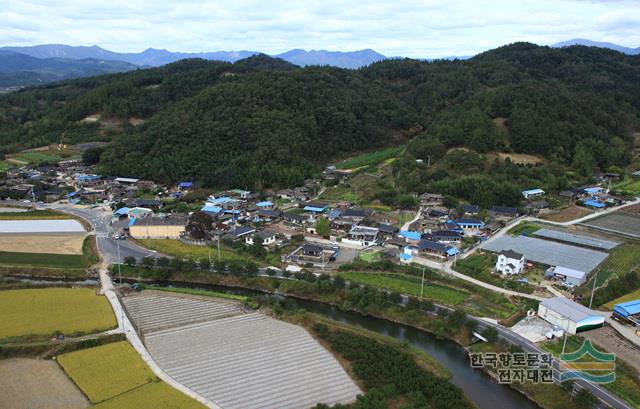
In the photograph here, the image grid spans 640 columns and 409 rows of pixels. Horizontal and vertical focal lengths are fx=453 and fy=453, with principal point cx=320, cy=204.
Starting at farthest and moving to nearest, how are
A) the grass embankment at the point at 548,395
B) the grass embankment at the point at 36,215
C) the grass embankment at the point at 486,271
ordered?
the grass embankment at the point at 36,215 → the grass embankment at the point at 486,271 → the grass embankment at the point at 548,395

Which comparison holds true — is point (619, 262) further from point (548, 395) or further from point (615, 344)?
point (548, 395)

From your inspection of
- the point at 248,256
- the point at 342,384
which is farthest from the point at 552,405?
the point at 248,256

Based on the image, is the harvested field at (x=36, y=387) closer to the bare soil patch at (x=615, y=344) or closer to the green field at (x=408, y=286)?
the green field at (x=408, y=286)

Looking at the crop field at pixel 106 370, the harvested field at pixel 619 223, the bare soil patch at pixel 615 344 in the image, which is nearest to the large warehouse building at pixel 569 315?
the bare soil patch at pixel 615 344

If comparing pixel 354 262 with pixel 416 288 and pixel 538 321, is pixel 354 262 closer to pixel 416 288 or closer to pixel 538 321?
pixel 416 288

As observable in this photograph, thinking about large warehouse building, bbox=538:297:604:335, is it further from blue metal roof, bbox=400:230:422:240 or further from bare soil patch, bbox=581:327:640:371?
blue metal roof, bbox=400:230:422:240
